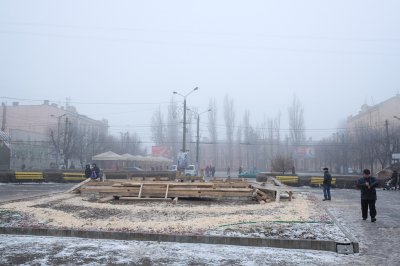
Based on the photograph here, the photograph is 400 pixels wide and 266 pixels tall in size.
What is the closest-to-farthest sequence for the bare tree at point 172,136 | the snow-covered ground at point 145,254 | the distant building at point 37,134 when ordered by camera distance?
the snow-covered ground at point 145,254, the distant building at point 37,134, the bare tree at point 172,136

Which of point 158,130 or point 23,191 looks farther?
point 158,130

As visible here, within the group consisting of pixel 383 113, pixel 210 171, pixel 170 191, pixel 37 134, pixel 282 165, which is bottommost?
pixel 170 191

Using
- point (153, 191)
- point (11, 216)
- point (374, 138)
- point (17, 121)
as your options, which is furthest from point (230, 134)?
point (11, 216)

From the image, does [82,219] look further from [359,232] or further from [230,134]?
[230,134]

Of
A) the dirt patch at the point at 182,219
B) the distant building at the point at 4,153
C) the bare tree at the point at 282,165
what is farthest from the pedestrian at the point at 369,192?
the distant building at the point at 4,153

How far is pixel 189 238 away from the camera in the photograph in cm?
938

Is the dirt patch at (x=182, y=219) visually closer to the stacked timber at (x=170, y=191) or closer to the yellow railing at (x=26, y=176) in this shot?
the stacked timber at (x=170, y=191)

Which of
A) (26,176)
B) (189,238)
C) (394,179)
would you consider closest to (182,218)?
(189,238)

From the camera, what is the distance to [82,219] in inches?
467

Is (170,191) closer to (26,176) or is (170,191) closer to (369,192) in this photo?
(369,192)

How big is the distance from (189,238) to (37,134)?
229ft

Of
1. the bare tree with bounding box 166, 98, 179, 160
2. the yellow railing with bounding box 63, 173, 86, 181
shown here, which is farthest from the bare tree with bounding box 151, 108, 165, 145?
the yellow railing with bounding box 63, 173, 86, 181

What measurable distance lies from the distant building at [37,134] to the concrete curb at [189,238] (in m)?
44.7

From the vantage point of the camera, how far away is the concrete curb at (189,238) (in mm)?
8742
